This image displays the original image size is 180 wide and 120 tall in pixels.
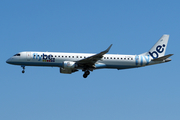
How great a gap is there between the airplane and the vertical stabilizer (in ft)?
6.11

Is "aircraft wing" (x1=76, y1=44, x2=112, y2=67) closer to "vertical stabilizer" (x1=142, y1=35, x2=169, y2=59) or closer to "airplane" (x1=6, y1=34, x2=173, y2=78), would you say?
"airplane" (x1=6, y1=34, x2=173, y2=78)

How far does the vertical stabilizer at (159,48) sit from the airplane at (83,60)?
1862 millimetres

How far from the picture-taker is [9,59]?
201 feet

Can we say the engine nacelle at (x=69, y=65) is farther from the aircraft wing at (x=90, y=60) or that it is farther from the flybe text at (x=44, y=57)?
the flybe text at (x=44, y=57)

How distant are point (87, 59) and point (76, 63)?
2146 mm

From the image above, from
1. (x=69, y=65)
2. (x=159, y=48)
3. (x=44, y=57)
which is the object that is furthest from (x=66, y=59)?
(x=159, y=48)

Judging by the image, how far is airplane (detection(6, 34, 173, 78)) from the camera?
59.6 meters

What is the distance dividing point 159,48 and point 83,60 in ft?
51.6

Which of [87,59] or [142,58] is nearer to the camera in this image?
[87,59]

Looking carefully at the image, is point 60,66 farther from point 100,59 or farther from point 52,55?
point 100,59

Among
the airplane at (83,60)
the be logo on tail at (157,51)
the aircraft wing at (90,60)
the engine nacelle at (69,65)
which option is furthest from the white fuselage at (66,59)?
the be logo on tail at (157,51)

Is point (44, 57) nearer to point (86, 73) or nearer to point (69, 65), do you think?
point (69, 65)

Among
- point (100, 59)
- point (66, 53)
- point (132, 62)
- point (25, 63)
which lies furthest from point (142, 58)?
point (25, 63)

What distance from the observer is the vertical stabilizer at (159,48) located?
6544cm
